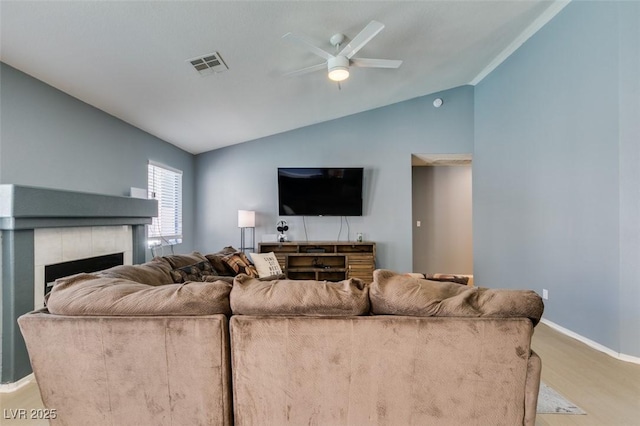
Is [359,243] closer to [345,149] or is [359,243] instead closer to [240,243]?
[345,149]

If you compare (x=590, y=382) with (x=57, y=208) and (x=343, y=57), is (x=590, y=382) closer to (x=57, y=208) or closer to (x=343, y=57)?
(x=343, y=57)

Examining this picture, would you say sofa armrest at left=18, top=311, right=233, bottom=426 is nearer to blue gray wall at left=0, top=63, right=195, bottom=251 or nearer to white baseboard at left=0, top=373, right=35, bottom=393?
white baseboard at left=0, top=373, right=35, bottom=393

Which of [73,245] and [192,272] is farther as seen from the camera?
[192,272]

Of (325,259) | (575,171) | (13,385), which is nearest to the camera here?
(13,385)

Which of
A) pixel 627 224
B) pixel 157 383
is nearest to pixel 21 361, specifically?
pixel 157 383

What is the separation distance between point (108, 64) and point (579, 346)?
4.85 meters

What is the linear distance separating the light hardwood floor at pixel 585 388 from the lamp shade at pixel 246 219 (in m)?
3.08

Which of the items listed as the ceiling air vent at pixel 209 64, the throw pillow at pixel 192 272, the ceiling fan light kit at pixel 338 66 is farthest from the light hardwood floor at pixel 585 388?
the ceiling fan light kit at pixel 338 66

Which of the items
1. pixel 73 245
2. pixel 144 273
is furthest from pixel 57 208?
pixel 144 273

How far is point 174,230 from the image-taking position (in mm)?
4684

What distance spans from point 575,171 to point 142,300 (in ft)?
12.4

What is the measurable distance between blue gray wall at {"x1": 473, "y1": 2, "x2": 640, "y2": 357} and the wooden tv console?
194 cm

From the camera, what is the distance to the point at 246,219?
4.79 metres

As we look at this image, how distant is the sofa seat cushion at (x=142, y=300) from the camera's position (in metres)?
1.26
